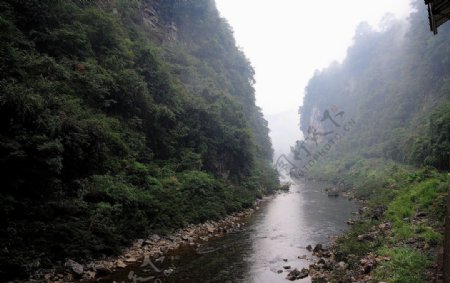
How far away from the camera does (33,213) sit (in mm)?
9570

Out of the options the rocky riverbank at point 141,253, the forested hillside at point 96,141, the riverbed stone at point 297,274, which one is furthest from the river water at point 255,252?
the forested hillside at point 96,141

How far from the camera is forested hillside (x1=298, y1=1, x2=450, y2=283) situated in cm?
923

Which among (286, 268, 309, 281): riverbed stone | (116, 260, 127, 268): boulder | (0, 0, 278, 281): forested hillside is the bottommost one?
(286, 268, 309, 281): riverbed stone

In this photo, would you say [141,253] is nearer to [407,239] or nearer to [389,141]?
[407,239]

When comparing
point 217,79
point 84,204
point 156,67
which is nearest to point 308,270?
point 84,204

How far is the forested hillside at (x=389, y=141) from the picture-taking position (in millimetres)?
9232

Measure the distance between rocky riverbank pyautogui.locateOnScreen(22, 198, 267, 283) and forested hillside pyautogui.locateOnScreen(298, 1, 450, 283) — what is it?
239 inches

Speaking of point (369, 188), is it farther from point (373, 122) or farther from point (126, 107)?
point (373, 122)

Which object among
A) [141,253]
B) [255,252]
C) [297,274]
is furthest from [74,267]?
[297,274]

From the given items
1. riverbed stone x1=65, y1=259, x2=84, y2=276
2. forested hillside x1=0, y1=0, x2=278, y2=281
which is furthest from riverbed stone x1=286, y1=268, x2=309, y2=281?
riverbed stone x1=65, y1=259, x2=84, y2=276

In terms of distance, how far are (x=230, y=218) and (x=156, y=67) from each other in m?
11.2

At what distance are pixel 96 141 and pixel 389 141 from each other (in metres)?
42.4

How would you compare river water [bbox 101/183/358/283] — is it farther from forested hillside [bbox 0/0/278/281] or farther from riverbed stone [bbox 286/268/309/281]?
forested hillside [bbox 0/0/278/281]

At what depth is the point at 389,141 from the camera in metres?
44.2
